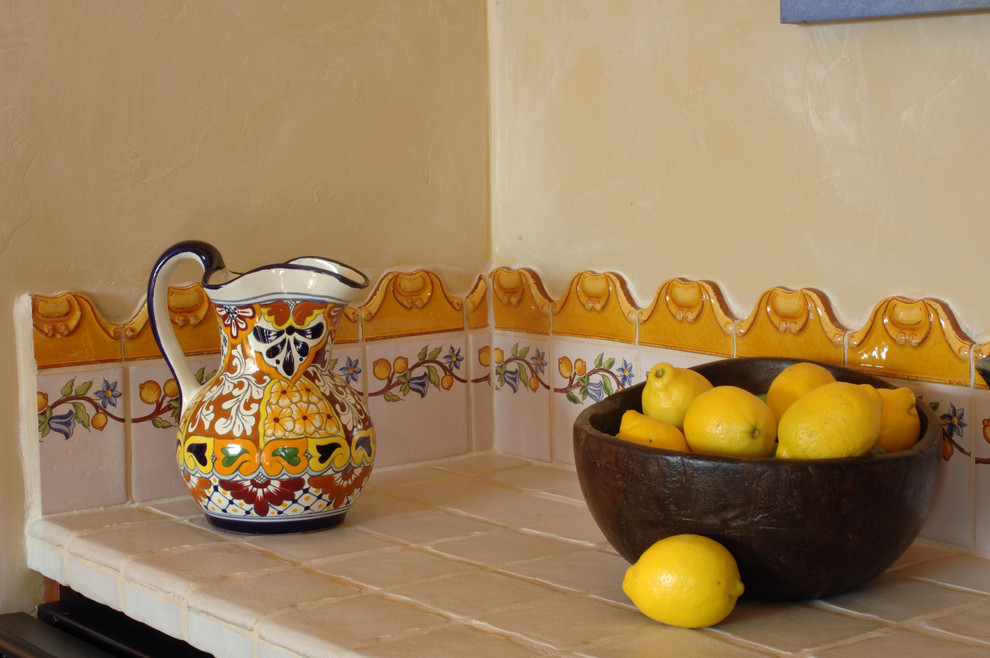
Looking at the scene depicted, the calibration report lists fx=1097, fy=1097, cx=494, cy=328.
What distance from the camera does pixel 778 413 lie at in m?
0.98

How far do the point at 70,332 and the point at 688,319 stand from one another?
0.67 metres

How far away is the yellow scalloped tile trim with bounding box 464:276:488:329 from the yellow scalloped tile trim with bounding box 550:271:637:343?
12 centimetres

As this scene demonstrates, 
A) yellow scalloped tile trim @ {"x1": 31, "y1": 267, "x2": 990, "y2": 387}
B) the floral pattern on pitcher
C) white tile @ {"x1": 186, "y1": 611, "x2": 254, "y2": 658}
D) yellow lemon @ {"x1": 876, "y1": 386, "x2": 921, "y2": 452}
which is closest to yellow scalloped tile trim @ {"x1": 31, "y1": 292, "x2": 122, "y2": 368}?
yellow scalloped tile trim @ {"x1": 31, "y1": 267, "x2": 990, "y2": 387}

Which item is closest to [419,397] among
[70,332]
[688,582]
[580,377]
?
[580,377]

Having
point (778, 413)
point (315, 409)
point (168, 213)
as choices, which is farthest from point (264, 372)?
point (778, 413)

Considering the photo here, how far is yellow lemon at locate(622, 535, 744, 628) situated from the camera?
815mm

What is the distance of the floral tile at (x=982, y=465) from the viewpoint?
997 millimetres

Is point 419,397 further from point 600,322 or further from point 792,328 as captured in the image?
point 792,328

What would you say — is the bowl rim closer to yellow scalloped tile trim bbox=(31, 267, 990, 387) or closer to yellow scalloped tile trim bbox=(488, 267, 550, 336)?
yellow scalloped tile trim bbox=(31, 267, 990, 387)

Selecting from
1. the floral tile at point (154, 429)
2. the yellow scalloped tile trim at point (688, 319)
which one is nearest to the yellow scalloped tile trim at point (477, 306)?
the yellow scalloped tile trim at point (688, 319)

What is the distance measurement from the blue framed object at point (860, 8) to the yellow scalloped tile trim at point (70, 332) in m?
0.77

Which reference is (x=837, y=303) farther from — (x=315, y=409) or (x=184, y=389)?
(x=184, y=389)

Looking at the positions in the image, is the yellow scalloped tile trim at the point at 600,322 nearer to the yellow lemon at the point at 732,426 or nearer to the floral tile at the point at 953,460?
the floral tile at the point at 953,460

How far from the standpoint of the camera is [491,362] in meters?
1.49
